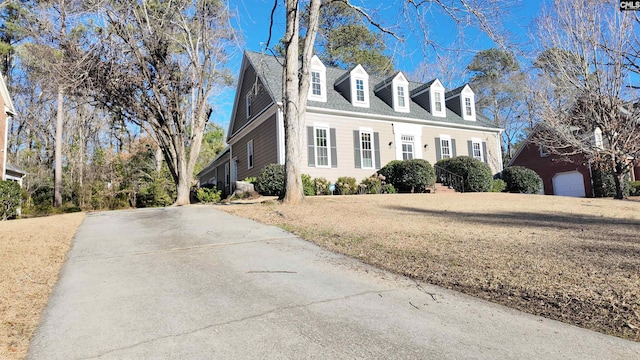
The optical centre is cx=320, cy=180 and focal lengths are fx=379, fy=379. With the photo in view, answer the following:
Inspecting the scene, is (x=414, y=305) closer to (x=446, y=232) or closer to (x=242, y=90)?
(x=446, y=232)

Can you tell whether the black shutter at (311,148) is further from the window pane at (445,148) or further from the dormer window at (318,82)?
the window pane at (445,148)

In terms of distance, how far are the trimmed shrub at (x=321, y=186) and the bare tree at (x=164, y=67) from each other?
4.94 m

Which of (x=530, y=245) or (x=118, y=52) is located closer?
(x=530, y=245)

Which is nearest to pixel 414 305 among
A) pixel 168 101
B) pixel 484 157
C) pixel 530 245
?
pixel 530 245

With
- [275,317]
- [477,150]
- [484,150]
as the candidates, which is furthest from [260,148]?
[275,317]

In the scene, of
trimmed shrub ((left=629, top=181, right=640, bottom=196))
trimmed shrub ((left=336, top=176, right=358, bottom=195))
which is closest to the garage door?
trimmed shrub ((left=629, top=181, right=640, bottom=196))

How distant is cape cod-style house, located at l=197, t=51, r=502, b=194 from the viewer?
640 inches

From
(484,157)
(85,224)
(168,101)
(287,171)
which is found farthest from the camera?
(484,157)

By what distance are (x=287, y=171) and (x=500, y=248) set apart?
584cm

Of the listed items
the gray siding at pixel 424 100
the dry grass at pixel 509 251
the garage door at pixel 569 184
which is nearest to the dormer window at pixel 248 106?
the gray siding at pixel 424 100

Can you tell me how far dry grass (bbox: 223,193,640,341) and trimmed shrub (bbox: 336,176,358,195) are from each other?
5774 millimetres

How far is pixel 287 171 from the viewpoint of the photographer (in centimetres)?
980

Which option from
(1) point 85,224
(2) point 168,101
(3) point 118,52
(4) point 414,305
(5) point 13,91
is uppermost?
(5) point 13,91

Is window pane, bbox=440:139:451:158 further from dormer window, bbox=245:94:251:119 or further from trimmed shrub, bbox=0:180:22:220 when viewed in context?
trimmed shrub, bbox=0:180:22:220
